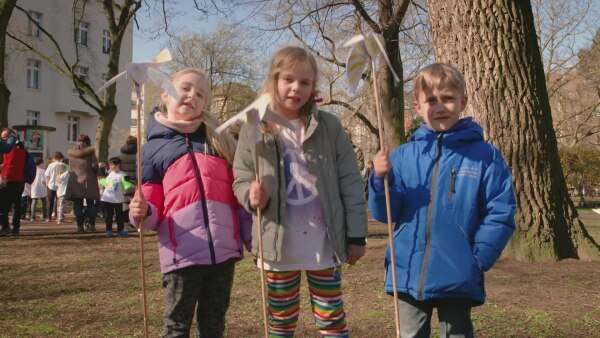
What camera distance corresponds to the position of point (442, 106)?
2693 mm

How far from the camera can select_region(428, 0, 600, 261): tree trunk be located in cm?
572

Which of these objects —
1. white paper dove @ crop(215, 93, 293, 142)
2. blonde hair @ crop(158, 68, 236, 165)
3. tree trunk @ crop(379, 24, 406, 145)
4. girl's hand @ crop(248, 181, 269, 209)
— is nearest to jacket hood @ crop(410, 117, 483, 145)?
white paper dove @ crop(215, 93, 293, 142)

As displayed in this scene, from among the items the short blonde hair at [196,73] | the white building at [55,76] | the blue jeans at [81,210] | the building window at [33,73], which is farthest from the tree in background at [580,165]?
the building window at [33,73]

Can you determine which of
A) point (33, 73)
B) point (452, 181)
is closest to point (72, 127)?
point (33, 73)

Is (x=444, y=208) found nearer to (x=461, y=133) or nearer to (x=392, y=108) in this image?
(x=461, y=133)

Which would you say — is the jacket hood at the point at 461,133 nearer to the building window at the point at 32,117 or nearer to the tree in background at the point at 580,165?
the tree in background at the point at 580,165

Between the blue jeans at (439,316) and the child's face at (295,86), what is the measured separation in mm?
1019

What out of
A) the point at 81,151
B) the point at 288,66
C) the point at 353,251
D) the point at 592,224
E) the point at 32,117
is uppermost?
the point at 32,117

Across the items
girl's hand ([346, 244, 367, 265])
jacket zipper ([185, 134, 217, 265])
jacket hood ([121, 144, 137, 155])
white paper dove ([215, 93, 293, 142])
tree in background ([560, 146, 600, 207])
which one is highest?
tree in background ([560, 146, 600, 207])

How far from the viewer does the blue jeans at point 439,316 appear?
8.54 feet

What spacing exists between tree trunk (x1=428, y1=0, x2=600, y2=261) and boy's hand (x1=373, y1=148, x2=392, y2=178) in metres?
3.51

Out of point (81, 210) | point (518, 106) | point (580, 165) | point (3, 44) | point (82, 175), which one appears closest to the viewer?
point (518, 106)

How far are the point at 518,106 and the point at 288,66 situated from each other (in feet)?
12.1

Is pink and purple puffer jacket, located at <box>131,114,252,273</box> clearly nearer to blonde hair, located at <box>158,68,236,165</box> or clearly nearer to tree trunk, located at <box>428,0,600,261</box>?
blonde hair, located at <box>158,68,236,165</box>
